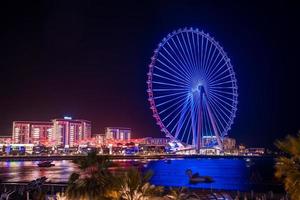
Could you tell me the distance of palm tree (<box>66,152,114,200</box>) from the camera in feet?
41.6

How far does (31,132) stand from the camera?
18300 centimetres

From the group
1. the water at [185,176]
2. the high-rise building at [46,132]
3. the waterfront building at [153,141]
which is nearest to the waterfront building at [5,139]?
the high-rise building at [46,132]

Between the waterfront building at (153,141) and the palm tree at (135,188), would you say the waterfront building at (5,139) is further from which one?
the palm tree at (135,188)

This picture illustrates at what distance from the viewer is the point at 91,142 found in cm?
18538

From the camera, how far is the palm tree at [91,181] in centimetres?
1268

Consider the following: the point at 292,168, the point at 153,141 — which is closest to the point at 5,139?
the point at 153,141

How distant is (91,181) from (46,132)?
181 meters

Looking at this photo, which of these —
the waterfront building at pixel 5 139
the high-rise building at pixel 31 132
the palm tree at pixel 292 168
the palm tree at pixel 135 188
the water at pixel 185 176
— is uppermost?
the high-rise building at pixel 31 132

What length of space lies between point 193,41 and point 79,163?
5550 cm

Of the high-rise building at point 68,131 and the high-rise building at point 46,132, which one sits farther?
the high-rise building at point 68,131

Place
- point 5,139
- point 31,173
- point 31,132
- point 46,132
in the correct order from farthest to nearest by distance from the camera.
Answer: point 46,132 → point 31,132 → point 5,139 → point 31,173

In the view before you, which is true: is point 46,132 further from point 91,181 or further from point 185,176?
point 91,181

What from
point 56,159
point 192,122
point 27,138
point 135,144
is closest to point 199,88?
point 192,122

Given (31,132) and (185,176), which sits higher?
(31,132)
